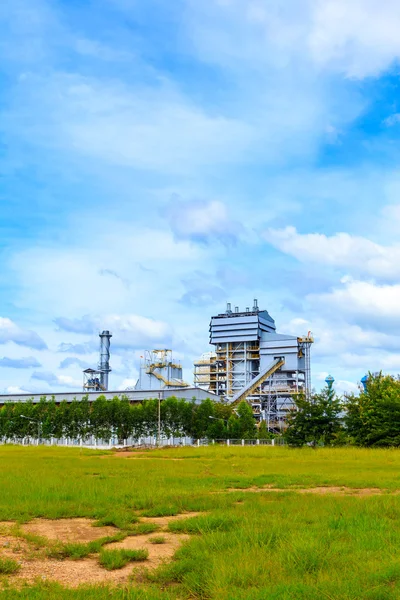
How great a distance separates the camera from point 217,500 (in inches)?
645

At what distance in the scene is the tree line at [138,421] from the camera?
287 ft

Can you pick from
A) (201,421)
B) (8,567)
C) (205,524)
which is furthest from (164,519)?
(201,421)

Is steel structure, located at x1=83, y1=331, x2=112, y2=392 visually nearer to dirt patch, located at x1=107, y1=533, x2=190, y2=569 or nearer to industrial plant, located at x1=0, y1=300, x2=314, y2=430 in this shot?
industrial plant, located at x1=0, y1=300, x2=314, y2=430

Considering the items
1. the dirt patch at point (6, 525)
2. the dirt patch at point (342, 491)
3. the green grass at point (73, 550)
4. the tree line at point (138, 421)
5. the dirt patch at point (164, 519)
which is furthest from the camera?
the tree line at point (138, 421)

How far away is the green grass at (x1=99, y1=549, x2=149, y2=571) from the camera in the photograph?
941cm

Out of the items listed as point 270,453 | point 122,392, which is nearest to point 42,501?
point 270,453

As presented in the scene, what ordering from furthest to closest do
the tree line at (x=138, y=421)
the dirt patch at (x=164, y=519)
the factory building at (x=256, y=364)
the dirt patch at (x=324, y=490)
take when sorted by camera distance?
the factory building at (x=256, y=364) < the tree line at (x=138, y=421) < the dirt patch at (x=324, y=490) < the dirt patch at (x=164, y=519)

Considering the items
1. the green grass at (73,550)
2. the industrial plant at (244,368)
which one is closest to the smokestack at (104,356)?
the industrial plant at (244,368)

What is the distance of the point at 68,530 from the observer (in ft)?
41.6

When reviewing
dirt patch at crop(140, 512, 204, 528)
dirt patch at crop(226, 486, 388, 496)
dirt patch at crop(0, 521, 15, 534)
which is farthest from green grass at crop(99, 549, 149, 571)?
dirt patch at crop(226, 486, 388, 496)

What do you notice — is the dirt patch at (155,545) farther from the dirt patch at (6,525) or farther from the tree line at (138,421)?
the tree line at (138,421)

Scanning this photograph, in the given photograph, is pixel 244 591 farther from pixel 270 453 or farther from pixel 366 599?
pixel 270 453

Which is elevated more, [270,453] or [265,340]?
[265,340]

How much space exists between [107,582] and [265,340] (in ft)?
379
